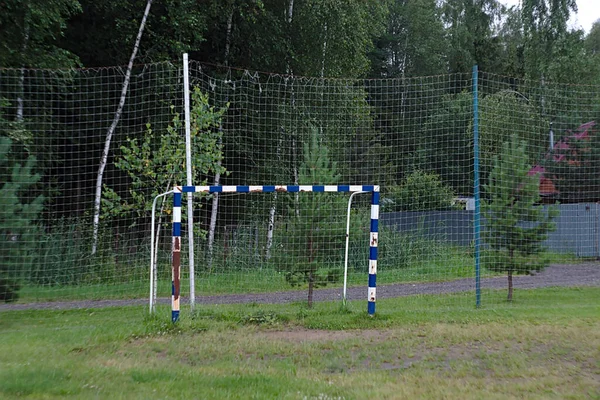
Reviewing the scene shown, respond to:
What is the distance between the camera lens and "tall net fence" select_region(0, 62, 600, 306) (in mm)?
9266

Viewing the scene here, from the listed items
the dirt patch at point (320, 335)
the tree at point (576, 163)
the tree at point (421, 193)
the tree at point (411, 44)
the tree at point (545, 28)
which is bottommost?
the dirt patch at point (320, 335)

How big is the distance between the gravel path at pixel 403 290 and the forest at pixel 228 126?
2.00 feet

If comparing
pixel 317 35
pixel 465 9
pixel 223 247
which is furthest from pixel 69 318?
pixel 465 9

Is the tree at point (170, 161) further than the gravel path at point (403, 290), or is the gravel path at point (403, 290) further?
the tree at point (170, 161)

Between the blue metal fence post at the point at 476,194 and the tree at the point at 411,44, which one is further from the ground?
the tree at the point at 411,44

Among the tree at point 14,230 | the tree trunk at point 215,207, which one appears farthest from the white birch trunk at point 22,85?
the tree trunk at point 215,207

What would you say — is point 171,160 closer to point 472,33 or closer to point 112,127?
point 112,127

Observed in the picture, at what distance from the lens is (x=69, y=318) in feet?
27.7

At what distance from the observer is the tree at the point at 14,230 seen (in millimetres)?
8438

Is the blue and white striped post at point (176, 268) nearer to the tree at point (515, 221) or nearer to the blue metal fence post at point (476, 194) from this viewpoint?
the blue metal fence post at point (476, 194)

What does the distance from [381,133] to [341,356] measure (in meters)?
8.18

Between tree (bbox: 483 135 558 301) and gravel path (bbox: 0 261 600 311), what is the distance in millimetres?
765

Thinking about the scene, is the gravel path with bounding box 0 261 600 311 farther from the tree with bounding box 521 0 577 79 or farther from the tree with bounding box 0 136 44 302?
the tree with bounding box 521 0 577 79

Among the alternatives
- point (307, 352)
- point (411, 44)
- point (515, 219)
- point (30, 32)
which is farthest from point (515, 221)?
point (411, 44)
